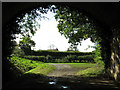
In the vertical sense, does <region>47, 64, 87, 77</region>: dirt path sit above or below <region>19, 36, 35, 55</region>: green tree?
below

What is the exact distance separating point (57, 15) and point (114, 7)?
5.13 meters

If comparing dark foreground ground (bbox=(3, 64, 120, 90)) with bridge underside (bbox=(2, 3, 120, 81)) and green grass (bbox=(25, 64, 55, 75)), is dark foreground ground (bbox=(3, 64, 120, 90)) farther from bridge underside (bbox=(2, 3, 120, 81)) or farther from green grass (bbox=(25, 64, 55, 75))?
green grass (bbox=(25, 64, 55, 75))

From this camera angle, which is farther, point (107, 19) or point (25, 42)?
point (25, 42)

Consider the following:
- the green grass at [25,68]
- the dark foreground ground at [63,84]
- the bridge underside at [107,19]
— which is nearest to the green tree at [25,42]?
the green grass at [25,68]

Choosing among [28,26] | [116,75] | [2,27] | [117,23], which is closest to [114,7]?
[117,23]

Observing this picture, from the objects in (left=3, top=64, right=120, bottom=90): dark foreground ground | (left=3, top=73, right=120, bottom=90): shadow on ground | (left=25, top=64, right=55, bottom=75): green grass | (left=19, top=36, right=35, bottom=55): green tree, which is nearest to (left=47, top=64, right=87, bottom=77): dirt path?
(left=25, top=64, right=55, bottom=75): green grass

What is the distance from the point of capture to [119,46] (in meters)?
5.13

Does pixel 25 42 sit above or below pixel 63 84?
above

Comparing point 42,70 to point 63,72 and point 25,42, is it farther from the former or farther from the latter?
point 25,42

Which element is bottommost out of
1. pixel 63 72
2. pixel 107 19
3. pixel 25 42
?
pixel 63 72

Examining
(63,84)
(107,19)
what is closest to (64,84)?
(63,84)

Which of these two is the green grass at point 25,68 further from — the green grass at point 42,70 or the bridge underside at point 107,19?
the bridge underside at point 107,19

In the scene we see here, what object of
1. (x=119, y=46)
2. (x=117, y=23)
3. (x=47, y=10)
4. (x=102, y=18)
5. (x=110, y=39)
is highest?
(x=47, y=10)

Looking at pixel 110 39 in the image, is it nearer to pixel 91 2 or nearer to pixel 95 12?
pixel 95 12
